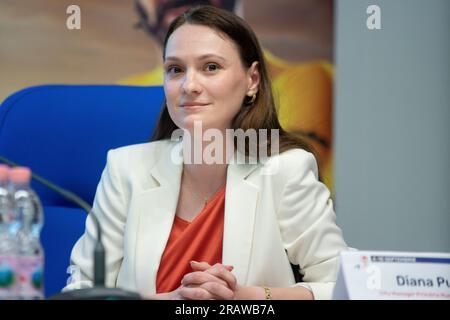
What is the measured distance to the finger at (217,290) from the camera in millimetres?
1605

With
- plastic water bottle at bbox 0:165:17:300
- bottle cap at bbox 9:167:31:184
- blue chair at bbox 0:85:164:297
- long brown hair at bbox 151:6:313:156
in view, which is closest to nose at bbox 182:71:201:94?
long brown hair at bbox 151:6:313:156

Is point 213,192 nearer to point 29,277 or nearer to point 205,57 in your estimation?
point 205,57

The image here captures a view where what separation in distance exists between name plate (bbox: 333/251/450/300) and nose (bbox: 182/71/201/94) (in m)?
0.79

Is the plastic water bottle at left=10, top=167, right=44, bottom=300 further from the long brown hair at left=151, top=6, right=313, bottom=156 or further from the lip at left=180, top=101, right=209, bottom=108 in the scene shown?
the long brown hair at left=151, top=6, right=313, bottom=156

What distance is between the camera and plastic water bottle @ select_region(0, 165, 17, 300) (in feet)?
4.03

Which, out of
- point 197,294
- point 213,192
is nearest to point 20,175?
point 197,294

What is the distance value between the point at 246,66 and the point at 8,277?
3.33 ft

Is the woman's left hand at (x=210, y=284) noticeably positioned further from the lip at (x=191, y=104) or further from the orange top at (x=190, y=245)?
the lip at (x=191, y=104)

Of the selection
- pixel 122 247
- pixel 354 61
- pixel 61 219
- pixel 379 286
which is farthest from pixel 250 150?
pixel 354 61

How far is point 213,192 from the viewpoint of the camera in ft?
6.73

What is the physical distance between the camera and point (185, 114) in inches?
76.6

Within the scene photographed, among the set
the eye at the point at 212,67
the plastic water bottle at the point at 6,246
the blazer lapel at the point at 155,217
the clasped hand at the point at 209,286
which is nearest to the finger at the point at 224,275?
Result: the clasped hand at the point at 209,286

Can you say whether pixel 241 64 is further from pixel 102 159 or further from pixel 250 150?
pixel 102 159

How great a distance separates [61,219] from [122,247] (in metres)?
0.24
